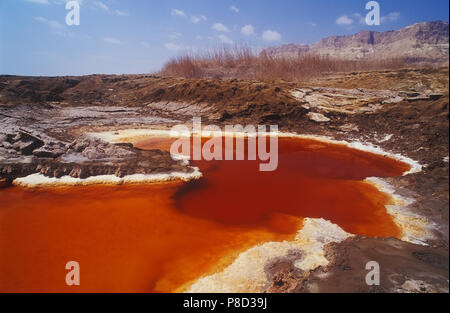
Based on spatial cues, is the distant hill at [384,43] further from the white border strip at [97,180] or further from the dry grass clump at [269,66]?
the white border strip at [97,180]

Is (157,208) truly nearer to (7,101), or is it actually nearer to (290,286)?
(290,286)

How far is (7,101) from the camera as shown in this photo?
1716 cm

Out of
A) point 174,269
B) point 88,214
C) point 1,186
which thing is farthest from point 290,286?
point 1,186

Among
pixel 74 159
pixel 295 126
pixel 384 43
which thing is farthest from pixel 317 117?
pixel 384 43

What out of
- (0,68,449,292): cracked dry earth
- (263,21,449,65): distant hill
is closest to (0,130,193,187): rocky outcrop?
(0,68,449,292): cracked dry earth

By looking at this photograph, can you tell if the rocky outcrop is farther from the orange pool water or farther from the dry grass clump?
the dry grass clump

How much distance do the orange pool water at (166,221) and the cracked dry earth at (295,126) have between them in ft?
2.95

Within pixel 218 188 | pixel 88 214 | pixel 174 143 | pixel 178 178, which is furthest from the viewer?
pixel 174 143

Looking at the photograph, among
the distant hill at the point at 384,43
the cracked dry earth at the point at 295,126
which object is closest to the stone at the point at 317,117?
the cracked dry earth at the point at 295,126

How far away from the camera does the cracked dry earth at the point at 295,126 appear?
4203mm

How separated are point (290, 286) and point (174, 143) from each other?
9.48 meters

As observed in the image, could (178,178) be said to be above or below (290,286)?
above

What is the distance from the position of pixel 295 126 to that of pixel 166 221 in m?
11.1

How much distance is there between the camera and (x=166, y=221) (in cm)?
605
